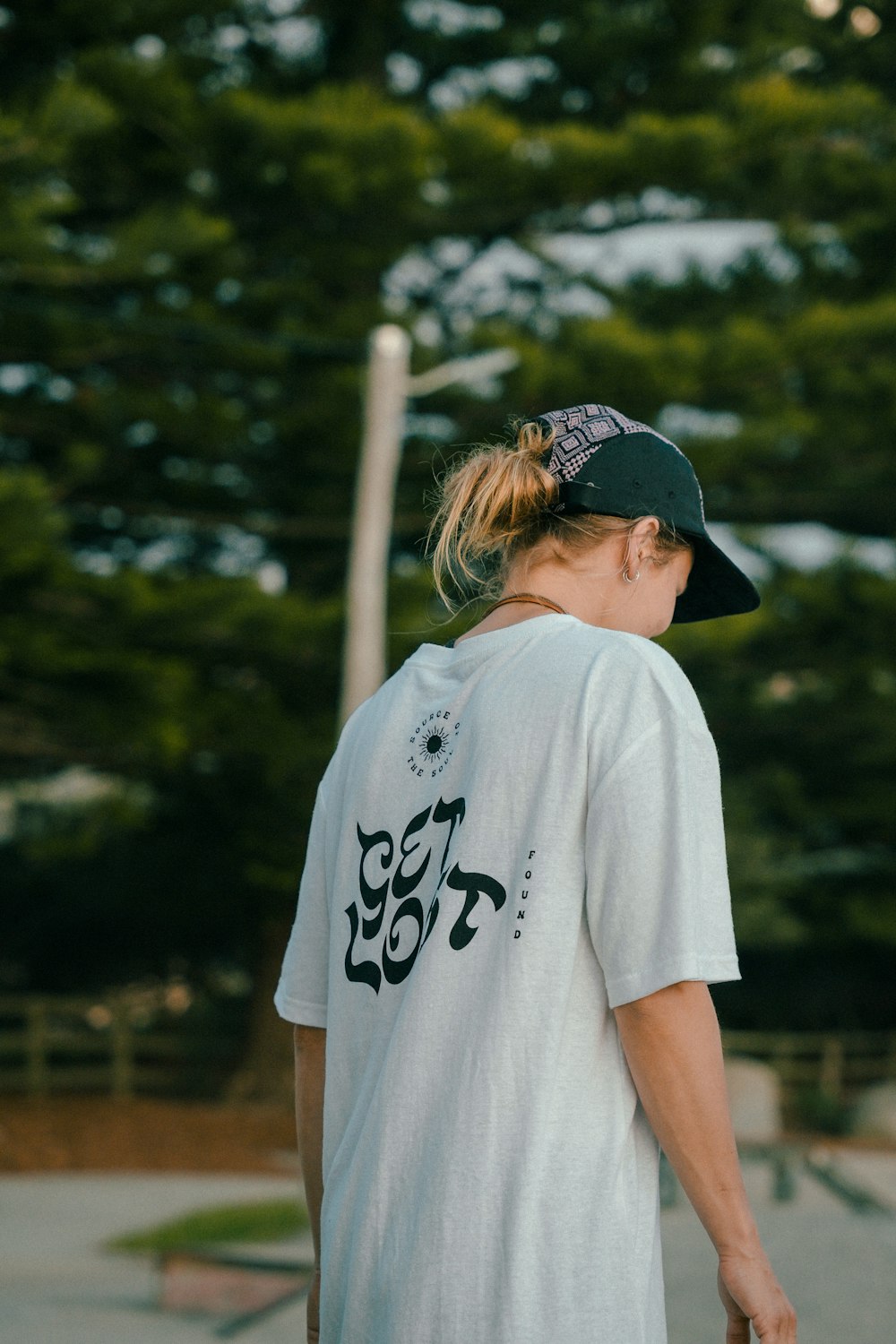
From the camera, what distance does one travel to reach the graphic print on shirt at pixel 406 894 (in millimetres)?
1561

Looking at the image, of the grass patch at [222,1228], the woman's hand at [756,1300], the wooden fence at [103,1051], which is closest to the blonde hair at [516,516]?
the woman's hand at [756,1300]

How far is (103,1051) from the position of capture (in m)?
16.4

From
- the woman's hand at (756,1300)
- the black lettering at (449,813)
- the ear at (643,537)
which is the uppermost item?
the ear at (643,537)

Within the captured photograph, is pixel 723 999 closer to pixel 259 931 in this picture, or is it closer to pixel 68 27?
pixel 259 931

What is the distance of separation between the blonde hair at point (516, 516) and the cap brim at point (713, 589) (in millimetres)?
70

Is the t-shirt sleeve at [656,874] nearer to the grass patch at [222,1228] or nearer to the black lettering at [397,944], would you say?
the black lettering at [397,944]

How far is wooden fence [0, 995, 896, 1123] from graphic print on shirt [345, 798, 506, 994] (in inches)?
579

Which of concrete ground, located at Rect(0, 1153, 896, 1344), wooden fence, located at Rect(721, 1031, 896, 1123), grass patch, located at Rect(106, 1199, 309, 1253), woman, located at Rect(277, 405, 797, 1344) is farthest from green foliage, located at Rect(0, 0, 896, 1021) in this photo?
woman, located at Rect(277, 405, 797, 1344)

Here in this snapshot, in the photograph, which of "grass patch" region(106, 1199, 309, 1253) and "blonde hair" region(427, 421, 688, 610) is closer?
"blonde hair" region(427, 421, 688, 610)

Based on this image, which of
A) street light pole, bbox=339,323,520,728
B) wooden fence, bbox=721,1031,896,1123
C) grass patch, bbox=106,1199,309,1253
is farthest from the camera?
wooden fence, bbox=721,1031,896,1123

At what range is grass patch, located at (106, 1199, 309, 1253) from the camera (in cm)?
742

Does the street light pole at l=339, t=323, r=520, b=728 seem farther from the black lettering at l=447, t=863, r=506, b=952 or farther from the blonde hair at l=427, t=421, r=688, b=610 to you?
the black lettering at l=447, t=863, r=506, b=952

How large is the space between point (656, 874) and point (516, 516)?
1.63 feet

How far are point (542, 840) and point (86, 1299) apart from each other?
18.5ft
